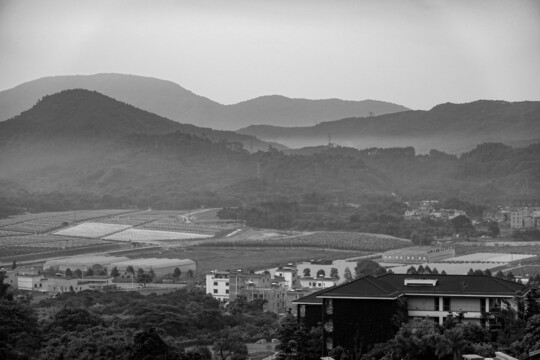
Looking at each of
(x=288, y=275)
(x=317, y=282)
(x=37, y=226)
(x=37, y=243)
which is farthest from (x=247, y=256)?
(x=37, y=226)

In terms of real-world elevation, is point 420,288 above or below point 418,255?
below

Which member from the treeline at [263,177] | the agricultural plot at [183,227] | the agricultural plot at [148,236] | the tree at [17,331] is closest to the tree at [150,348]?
the tree at [17,331]

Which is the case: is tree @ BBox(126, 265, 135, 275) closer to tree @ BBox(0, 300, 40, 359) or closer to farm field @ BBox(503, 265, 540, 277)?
Answer: farm field @ BBox(503, 265, 540, 277)

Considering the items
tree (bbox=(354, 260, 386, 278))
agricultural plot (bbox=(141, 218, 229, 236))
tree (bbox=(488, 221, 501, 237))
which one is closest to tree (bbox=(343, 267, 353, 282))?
tree (bbox=(354, 260, 386, 278))

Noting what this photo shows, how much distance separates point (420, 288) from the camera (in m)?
22.5

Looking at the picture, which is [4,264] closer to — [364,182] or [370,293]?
[370,293]

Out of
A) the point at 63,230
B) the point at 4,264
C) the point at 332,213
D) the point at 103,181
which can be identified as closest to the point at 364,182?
the point at 103,181

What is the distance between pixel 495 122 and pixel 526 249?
90230mm

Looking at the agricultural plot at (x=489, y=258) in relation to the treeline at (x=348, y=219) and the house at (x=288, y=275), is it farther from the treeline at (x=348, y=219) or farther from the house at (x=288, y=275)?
the treeline at (x=348, y=219)

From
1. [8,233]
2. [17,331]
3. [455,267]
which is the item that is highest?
[8,233]

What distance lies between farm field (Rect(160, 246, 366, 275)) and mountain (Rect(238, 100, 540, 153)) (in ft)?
255

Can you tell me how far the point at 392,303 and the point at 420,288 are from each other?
3.19 ft

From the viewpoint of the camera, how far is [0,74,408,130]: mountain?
526 feet

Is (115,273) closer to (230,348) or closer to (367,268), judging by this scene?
(367,268)
